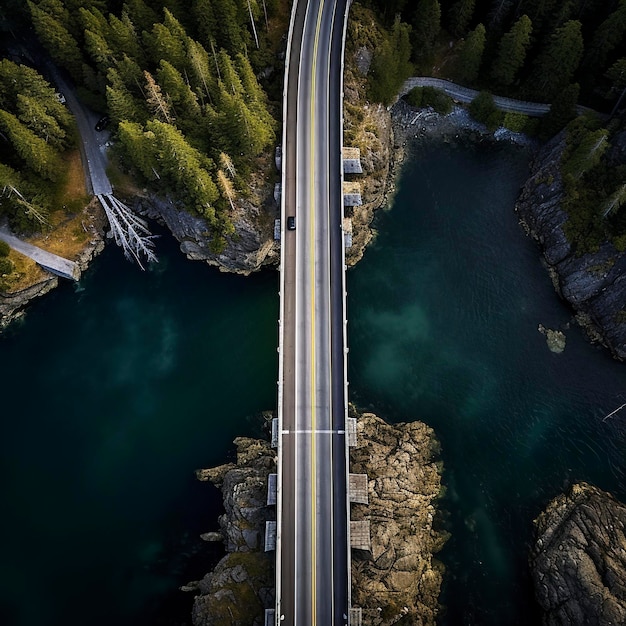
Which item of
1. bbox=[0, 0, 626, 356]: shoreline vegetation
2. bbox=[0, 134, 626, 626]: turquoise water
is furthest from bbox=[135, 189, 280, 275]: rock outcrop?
bbox=[0, 134, 626, 626]: turquoise water

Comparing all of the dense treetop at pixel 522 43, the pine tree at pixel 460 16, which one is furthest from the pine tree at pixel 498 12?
the pine tree at pixel 460 16

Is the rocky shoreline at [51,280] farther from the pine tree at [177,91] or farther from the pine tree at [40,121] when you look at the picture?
the pine tree at [177,91]

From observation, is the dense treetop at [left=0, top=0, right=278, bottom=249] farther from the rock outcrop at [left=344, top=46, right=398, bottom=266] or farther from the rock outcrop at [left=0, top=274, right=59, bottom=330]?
the rock outcrop at [left=0, top=274, right=59, bottom=330]

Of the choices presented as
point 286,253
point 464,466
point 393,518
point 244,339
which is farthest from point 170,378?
point 464,466

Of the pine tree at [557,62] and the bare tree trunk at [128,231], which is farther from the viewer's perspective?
the bare tree trunk at [128,231]

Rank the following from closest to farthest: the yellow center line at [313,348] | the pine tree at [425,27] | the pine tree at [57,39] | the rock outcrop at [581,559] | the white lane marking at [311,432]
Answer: the rock outcrop at [581,559] → the yellow center line at [313,348] → the white lane marking at [311,432] → the pine tree at [57,39] → the pine tree at [425,27]
